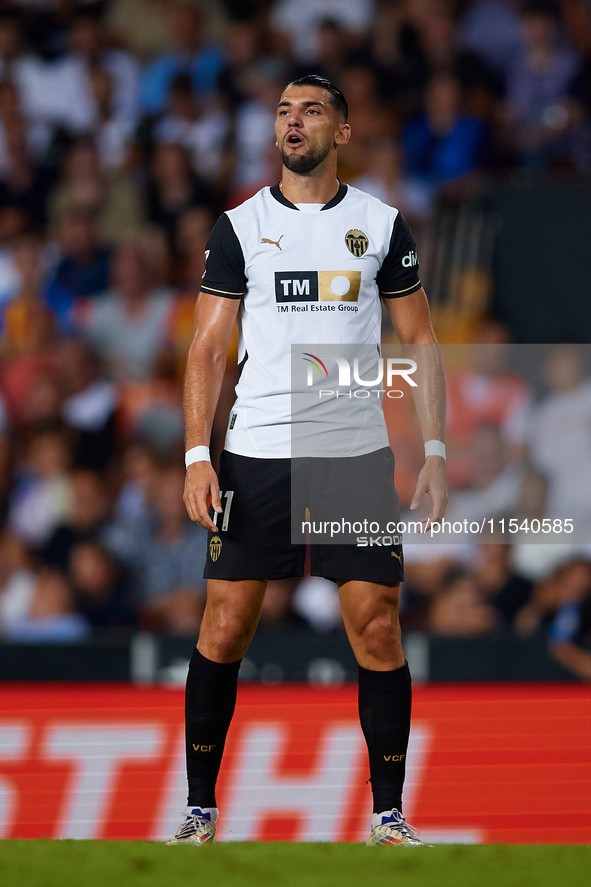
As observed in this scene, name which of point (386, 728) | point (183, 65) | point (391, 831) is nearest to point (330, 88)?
point (386, 728)

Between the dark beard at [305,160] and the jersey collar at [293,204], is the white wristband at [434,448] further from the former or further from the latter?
the dark beard at [305,160]

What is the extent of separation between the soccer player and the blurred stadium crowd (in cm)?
221

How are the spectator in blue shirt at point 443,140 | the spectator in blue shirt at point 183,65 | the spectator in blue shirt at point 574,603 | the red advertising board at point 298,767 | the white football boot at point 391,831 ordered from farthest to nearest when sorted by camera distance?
the spectator in blue shirt at point 183,65
the spectator in blue shirt at point 443,140
the spectator in blue shirt at point 574,603
the red advertising board at point 298,767
the white football boot at point 391,831

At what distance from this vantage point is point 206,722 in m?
3.14

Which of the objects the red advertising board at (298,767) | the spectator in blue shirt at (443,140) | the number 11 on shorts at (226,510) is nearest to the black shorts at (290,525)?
the number 11 on shorts at (226,510)

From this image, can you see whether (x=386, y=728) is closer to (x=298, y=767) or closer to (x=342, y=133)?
(x=298, y=767)

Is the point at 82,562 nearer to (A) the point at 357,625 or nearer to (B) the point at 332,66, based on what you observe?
(A) the point at 357,625

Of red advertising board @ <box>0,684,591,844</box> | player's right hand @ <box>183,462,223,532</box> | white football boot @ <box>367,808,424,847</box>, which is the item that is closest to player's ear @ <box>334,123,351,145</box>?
player's right hand @ <box>183,462,223,532</box>

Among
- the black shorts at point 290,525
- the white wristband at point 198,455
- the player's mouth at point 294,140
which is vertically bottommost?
the black shorts at point 290,525

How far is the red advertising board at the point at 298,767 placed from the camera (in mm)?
3648

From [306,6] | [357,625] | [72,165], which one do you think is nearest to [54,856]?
[357,625]

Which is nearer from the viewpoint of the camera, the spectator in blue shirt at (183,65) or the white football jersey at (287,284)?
the white football jersey at (287,284)

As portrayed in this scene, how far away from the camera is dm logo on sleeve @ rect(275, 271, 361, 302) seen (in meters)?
3.15

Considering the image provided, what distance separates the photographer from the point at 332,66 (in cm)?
819
